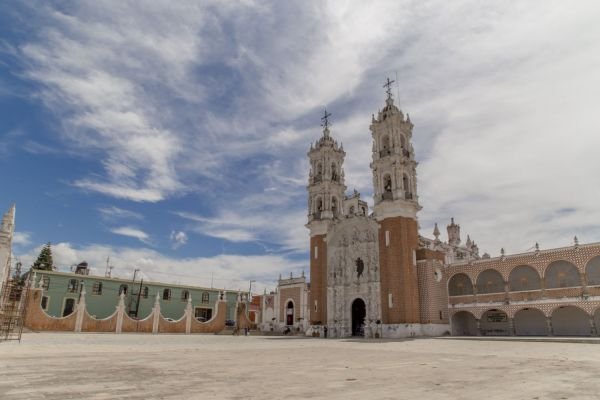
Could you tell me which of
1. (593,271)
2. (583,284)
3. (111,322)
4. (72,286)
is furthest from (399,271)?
(72,286)

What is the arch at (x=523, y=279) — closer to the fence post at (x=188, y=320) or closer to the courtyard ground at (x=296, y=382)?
the courtyard ground at (x=296, y=382)

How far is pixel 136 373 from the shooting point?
8.84 m

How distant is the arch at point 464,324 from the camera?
127ft

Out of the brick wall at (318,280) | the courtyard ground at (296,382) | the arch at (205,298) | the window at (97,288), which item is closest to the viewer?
the courtyard ground at (296,382)

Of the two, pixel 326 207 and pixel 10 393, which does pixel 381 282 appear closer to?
pixel 326 207

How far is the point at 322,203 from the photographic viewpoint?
4697 centimetres

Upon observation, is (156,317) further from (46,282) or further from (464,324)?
(464,324)

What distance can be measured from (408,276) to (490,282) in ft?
25.9

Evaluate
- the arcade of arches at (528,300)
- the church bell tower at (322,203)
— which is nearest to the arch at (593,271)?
the arcade of arches at (528,300)

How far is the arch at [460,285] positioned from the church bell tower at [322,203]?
44.1ft

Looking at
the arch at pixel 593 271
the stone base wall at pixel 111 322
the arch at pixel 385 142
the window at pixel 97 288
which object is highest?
the arch at pixel 385 142

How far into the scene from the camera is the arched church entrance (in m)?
40.6

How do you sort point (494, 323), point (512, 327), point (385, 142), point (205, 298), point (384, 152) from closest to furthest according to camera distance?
point (512, 327) < point (494, 323) < point (384, 152) < point (385, 142) < point (205, 298)

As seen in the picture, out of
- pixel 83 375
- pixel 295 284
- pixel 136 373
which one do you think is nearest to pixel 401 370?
pixel 136 373
